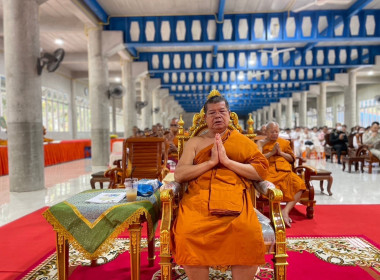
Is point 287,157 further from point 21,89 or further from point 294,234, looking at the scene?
point 21,89

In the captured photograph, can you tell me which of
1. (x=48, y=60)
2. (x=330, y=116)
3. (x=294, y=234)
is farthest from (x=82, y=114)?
(x=330, y=116)

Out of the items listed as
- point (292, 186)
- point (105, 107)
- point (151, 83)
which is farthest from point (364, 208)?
point (151, 83)

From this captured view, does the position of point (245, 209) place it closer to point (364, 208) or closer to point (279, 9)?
point (364, 208)


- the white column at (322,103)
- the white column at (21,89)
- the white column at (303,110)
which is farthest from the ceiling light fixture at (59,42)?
the white column at (303,110)

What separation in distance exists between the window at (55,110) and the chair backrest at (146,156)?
14.0 meters

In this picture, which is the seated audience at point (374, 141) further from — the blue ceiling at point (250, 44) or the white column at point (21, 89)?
the white column at point (21, 89)

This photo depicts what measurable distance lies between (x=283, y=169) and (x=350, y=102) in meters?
15.7

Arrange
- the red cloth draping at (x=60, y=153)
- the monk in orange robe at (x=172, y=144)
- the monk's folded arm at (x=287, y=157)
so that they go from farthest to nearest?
the red cloth draping at (x=60, y=153), the monk in orange robe at (x=172, y=144), the monk's folded arm at (x=287, y=157)

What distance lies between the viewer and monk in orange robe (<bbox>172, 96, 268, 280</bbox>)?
1966mm

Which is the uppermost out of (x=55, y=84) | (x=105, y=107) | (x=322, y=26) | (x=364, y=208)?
(x=322, y=26)

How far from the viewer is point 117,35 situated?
10.3m

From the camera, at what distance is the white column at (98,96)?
Result: 33.6ft

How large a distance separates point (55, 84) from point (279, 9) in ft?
43.5

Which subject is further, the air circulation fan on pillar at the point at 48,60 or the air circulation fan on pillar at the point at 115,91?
the air circulation fan on pillar at the point at 115,91
